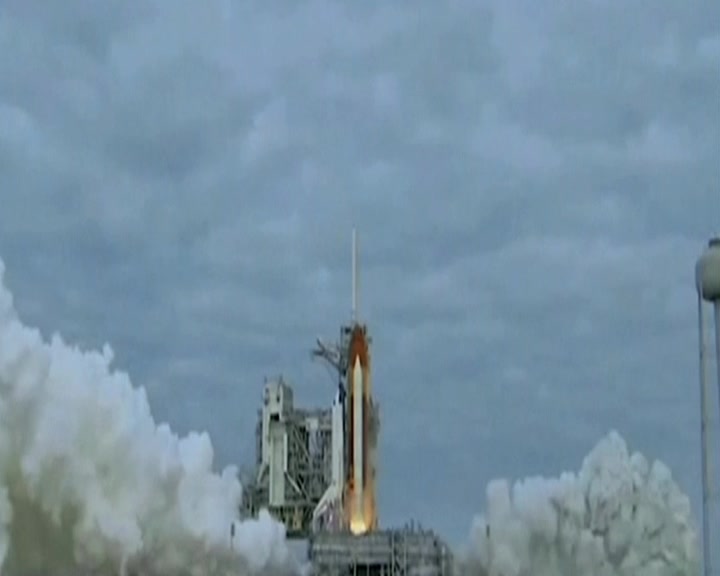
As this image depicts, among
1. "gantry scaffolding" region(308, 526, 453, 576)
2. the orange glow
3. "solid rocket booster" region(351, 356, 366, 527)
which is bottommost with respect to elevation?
"gantry scaffolding" region(308, 526, 453, 576)

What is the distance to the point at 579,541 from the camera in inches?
2443

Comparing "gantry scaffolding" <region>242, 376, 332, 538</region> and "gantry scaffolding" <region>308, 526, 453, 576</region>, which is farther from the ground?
"gantry scaffolding" <region>242, 376, 332, 538</region>

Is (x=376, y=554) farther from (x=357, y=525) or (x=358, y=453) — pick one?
(x=358, y=453)

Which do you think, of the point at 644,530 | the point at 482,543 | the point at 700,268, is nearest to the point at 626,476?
the point at 644,530

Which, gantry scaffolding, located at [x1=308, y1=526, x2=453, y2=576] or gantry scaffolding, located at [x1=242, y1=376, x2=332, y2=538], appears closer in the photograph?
gantry scaffolding, located at [x1=308, y1=526, x2=453, y2=576]

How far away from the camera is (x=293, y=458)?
6556 cm

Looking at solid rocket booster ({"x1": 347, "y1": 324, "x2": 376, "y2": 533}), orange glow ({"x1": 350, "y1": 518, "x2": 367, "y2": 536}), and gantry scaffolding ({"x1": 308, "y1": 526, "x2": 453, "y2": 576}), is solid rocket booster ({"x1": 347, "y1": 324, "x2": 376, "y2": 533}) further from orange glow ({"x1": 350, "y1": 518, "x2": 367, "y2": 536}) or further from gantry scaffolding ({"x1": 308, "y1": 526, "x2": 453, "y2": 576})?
gantry scaffolding ({"x1": 308, "y1": 526, "x2": 453, "y2": 576})

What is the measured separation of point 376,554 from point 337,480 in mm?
4203

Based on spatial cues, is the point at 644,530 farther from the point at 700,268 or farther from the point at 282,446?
the point at 700,268

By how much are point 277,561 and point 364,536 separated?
3.55m

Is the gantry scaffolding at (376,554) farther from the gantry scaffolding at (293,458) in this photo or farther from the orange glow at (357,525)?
the gantry scaffolding at (293,458)

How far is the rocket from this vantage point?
62.5 m

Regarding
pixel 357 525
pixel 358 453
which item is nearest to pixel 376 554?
pixel 357 525

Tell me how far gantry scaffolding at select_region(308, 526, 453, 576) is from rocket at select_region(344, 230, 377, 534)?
1.68 m
